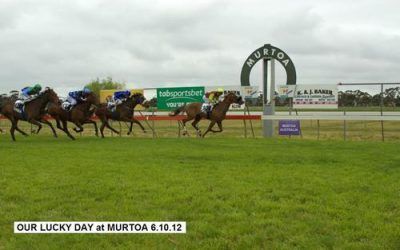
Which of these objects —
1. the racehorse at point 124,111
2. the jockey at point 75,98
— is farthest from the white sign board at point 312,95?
the jockey at point 75,98

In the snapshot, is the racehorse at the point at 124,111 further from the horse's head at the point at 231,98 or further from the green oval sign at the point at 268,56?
the green oval sign at the point at 268,56

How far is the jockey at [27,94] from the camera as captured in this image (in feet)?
64.8

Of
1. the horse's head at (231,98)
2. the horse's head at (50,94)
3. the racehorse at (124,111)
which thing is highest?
the horse's head at (50,94)

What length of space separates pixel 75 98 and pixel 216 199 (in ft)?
48.6

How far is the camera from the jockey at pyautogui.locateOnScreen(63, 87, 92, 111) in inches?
818

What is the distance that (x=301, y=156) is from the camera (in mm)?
12703

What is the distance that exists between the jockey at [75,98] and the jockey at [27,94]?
141 cm

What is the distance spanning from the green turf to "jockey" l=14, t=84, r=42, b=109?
804 cm

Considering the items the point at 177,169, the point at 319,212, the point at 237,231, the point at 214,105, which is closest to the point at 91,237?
the point at 237,231

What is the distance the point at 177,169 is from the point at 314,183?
2.99 meters

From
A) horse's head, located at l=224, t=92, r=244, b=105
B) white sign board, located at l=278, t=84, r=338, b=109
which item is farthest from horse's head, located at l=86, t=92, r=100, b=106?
white sign board, located at l=278, t=84, r=338, b=109

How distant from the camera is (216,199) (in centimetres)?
721

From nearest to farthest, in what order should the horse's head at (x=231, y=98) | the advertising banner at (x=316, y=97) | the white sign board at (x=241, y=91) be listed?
the horse's head at (x=231, y=98) < the advertising banner at (x=316, y=97) < the white sign board at (x=241, y=91)

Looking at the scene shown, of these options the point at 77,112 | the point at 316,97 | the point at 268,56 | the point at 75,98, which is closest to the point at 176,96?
the point at 268,56
